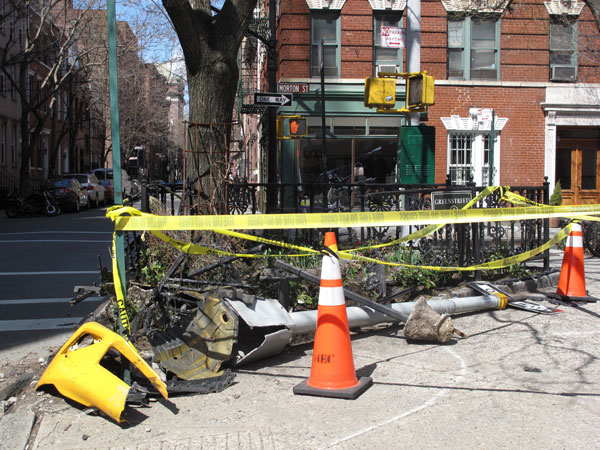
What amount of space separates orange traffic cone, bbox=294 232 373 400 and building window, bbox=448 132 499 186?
1592 cm

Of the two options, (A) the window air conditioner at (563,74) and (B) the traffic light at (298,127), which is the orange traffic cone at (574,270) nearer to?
(B) the traffic light at (298,127)

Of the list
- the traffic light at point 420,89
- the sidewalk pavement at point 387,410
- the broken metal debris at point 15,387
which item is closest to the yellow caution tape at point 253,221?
the sidewalk pavement at point 387,410

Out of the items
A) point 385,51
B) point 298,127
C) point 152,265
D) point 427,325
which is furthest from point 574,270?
point 385,51

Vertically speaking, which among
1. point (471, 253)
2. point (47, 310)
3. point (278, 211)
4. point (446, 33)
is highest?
point (446, 33)

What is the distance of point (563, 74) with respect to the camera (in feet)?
64.9

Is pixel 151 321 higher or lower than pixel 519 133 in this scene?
lower

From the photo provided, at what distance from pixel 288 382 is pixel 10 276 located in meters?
6.82

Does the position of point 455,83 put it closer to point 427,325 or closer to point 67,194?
point 427,325

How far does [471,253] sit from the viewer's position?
815 centimetres

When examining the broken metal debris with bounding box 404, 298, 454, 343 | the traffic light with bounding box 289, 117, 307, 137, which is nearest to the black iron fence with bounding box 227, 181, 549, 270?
the broken metal debris with bounding box 404, 298, 454, 343

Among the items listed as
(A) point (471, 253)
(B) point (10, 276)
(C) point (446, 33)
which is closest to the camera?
(A) point (471, 253)

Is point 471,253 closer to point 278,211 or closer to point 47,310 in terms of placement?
point 278,211

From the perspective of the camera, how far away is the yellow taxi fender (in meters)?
3.98

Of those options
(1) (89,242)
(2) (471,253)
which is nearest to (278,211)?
(2) (471,253)
